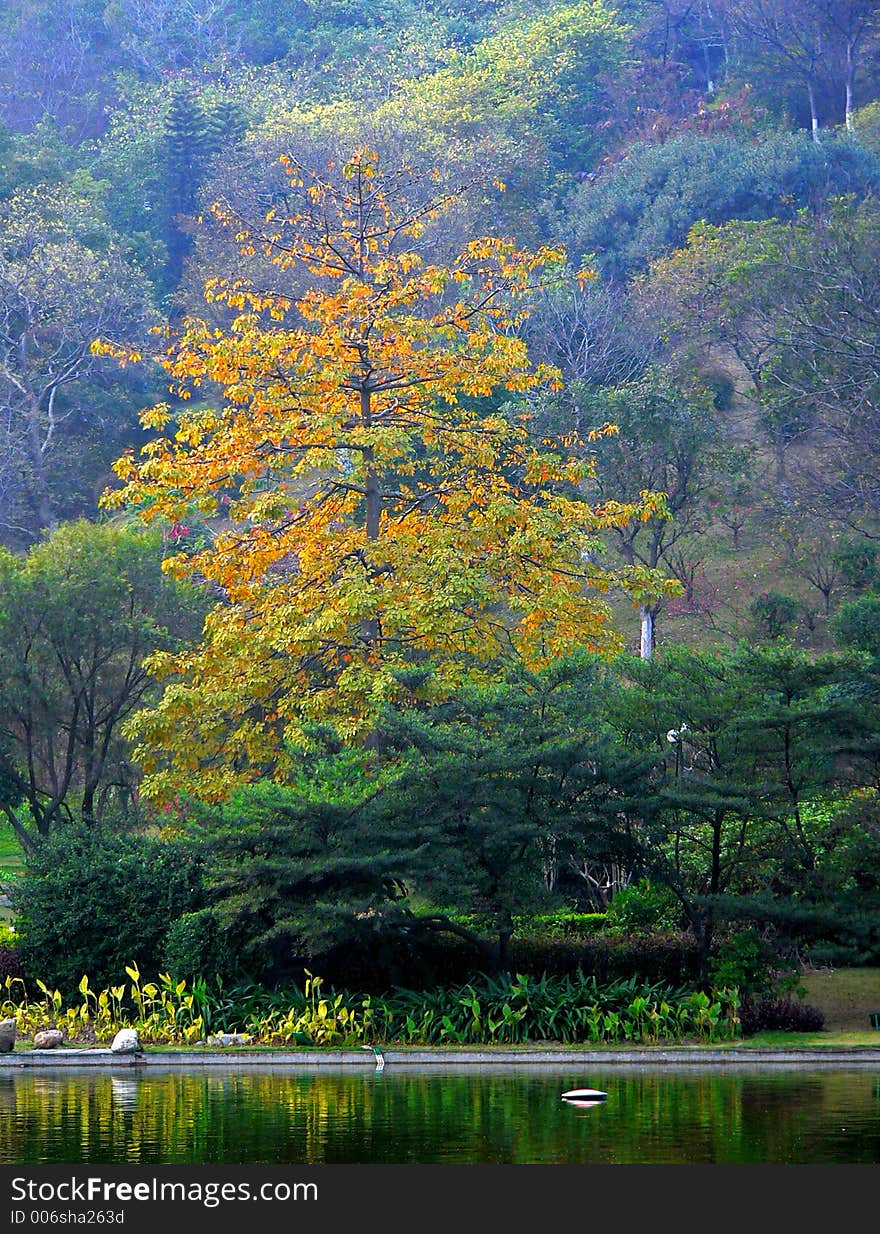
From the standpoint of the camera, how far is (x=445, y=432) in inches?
933

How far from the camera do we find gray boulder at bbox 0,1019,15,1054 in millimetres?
17172

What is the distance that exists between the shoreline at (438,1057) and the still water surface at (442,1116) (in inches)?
11.7

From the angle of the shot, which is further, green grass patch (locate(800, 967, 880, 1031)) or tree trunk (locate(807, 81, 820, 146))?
tree trunk (locate(807, 81, 820, 146))

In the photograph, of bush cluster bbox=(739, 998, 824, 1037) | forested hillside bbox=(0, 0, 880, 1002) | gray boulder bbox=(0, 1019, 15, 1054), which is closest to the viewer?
gray boulder bbox=(0, 1019, 15, 1054)

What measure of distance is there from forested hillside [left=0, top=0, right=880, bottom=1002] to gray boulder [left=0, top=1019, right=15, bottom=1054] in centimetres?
269

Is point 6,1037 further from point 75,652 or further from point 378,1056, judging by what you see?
point 75,652

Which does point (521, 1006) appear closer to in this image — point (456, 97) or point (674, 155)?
point (674, 155)

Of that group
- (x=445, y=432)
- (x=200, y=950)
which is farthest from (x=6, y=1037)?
(x=445, y=432)

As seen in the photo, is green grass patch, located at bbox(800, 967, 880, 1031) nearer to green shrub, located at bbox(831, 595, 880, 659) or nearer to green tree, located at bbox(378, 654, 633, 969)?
green tree, located at bbox(378, 654, 633, 969)

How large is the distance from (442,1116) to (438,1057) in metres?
4.01

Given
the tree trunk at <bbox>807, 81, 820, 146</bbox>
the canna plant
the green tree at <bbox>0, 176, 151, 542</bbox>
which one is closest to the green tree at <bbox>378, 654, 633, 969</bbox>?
the canna plant

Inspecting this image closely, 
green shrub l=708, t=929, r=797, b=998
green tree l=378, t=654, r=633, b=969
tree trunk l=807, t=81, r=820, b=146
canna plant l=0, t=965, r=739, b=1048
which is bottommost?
canna plant l=0, t=965, r=739, b=1048

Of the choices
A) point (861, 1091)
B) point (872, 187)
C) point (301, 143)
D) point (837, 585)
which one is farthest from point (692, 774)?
point (301, 143)

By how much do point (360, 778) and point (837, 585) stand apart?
2583cm
